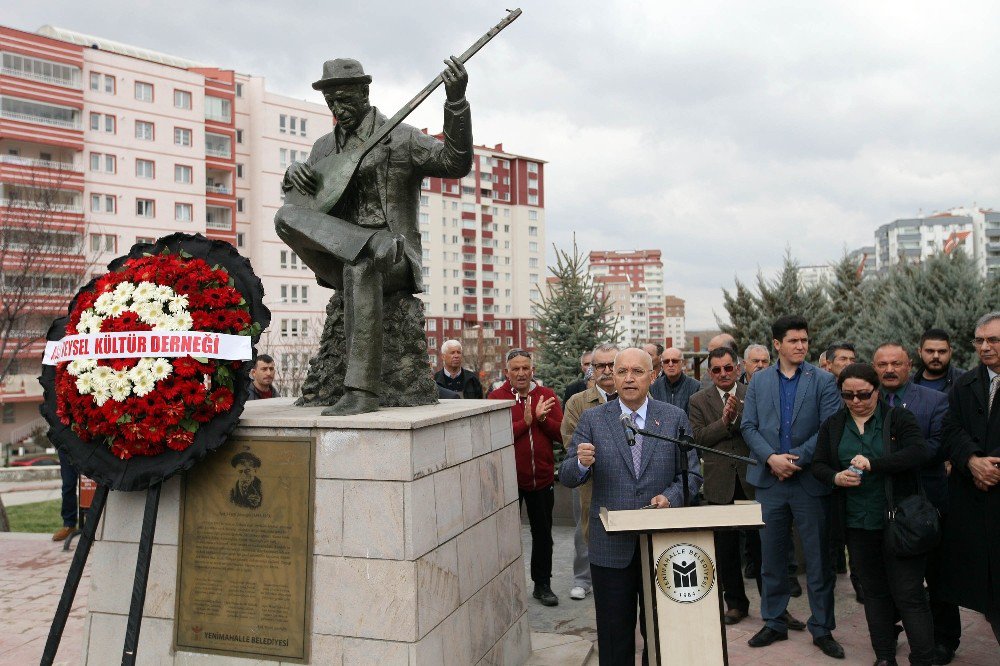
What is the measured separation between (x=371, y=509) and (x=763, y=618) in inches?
131

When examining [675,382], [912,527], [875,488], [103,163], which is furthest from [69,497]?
[103,163]

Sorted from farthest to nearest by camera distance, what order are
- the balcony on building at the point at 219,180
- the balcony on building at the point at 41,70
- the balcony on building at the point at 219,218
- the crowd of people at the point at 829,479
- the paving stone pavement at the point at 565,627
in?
the balcony on building at the point at 219,180
the balcony on building at the point at 219,218
the balcony on building at the point at 41,70
the paving stone pavement at the point at 565,627
the crowd of people at the point at 829,479

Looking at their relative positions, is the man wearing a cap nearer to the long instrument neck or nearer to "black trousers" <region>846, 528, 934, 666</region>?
the long instrument neck

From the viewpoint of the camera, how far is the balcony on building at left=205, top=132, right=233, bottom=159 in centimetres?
4628

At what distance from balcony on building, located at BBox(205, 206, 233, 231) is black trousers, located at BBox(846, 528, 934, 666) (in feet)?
152

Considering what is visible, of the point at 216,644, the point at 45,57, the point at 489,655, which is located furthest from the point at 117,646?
the point at 45,57

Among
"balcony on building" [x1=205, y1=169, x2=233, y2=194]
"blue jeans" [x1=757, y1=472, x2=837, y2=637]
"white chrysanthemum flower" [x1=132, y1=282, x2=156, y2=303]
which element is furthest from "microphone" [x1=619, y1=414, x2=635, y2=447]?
"balcony on building" [x1=205, y1=169, x2=233, y2=194]

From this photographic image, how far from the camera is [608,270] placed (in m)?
158

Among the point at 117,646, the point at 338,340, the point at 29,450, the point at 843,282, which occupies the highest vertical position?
the point at 843,282

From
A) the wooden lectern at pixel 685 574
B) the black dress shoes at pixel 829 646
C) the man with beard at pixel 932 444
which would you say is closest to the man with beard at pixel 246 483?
the wooden lectern at pixel 685 574

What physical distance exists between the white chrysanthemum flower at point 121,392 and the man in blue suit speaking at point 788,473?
13.2ft

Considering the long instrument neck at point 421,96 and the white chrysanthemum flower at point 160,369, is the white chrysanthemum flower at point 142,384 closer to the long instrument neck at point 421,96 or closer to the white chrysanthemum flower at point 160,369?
the white chrysanthemum flower at point 160,369

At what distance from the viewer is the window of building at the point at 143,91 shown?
4262cm

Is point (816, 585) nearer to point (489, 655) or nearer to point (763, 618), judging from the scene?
point (763, 618)
